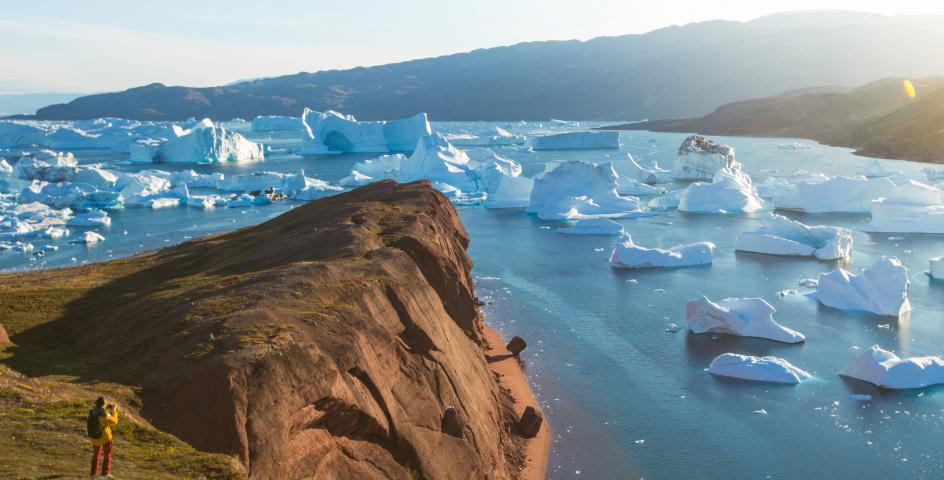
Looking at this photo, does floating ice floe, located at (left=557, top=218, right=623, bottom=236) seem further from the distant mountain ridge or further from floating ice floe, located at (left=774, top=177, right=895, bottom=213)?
the distant mountain ridge

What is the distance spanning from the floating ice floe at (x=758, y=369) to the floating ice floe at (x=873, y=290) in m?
4.88

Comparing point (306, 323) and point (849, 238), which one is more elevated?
point (306, 323)

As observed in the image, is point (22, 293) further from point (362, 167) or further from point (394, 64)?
point (394, 64)

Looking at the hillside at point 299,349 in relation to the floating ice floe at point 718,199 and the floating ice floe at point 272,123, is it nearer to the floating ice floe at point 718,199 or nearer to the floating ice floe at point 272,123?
the floating ice floe at point 718,199

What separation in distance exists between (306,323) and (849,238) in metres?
21.0

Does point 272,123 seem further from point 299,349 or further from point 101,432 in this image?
point 101,432

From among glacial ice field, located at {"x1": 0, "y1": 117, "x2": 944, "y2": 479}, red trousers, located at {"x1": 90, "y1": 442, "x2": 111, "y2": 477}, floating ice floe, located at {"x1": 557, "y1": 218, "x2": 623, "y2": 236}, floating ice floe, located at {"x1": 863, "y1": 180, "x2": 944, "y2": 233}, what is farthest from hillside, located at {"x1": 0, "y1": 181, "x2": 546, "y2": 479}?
floating ice floe, located at {"x1": 863, "y1": 180, "x2": 944, "y2": 233}

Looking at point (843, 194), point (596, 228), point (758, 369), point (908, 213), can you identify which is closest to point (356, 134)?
point (596, 228)

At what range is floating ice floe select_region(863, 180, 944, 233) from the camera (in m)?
29.0

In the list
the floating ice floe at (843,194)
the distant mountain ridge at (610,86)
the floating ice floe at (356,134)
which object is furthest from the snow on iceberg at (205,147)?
the distant mountain ridge at (610,86)

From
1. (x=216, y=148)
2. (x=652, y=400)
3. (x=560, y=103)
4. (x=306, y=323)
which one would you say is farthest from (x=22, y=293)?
(x=560, y=103)

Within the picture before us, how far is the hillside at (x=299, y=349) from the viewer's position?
7215mm

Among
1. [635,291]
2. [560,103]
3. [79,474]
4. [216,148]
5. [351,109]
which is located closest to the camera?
[79,474]

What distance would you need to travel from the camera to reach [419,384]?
9727 mm
